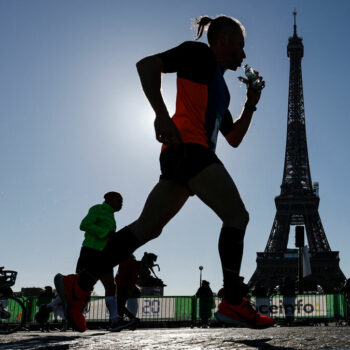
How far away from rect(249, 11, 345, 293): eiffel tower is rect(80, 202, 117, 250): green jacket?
44.6 meters

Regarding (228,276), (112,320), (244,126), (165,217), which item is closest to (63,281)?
(165,217)

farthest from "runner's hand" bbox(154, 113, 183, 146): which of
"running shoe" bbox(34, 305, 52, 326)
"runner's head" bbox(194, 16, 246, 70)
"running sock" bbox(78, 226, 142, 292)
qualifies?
"running shoe" bbox(34, 305, 52, 326)

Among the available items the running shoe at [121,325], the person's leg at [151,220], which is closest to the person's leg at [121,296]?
the running shoe at [121,325]

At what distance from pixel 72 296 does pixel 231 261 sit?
106cm

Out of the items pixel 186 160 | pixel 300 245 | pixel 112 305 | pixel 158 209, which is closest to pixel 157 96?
pixel 186 160

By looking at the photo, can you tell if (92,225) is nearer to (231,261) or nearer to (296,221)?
(231,261)

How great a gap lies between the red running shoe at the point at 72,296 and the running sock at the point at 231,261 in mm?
904

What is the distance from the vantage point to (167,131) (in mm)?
2693

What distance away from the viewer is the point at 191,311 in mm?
→ 14484

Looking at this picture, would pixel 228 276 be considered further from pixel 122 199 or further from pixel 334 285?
pixel 334 285

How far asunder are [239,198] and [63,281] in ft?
4.23

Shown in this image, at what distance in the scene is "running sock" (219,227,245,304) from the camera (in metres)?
2.85

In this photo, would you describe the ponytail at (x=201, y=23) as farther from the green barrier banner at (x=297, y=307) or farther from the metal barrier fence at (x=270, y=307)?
the green barrier banner at (x=297, y=307)

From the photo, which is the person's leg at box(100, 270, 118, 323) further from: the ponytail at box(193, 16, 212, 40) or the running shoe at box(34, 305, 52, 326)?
the ponytail at box(193, 16, 212, 40)
